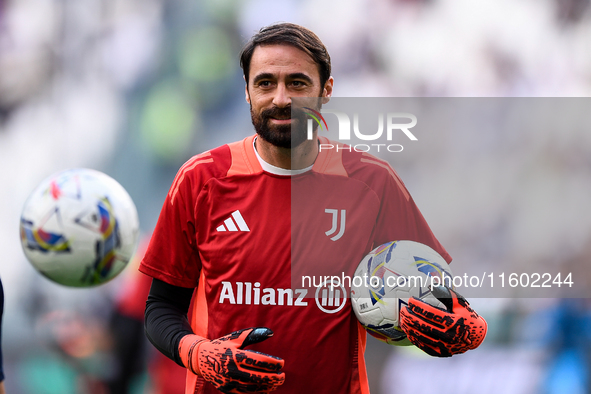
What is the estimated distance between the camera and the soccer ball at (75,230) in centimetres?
223

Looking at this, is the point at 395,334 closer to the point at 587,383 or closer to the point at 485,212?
Result: the point at 485,212

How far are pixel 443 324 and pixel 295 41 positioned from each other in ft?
3.79

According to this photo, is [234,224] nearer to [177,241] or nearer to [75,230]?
[177,241]

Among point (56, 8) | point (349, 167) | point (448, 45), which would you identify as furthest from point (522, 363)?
point (56, 8)

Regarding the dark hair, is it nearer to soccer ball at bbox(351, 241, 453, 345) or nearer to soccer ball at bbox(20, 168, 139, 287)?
soccer ball at bbox(351, 241, 453, 345)

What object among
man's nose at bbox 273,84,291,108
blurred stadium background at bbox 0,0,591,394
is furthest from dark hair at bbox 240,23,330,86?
blurred stadium background at bbox 0,0,591,394

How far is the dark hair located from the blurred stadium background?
2.04 m

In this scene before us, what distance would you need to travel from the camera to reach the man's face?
199cm

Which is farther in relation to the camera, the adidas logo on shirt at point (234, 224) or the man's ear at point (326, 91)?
the man's ear at point (326, 91)

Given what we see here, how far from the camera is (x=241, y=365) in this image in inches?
66.5

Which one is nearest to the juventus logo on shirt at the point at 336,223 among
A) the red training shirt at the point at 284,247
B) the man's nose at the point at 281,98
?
the red training shirt at the point at 284,247

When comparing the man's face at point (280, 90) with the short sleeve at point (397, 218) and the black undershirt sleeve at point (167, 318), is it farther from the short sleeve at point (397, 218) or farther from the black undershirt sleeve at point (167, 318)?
the black undershirt sleeve at point (167, 318)

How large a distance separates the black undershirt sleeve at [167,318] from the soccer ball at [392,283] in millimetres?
656

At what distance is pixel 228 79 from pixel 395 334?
2927mm
